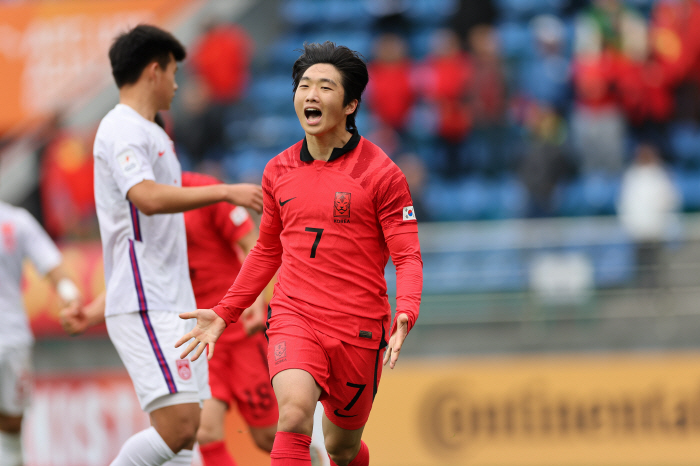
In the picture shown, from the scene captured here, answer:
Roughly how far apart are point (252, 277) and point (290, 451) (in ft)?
2.88

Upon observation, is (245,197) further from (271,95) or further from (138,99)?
(271,95)

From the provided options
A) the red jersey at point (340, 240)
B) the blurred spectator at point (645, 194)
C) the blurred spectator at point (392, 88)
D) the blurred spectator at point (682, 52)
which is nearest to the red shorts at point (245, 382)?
the red jersey at point (340, 240)

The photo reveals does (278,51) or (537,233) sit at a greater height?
(278,51)

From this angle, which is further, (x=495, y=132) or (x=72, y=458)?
(x=495, y=132)

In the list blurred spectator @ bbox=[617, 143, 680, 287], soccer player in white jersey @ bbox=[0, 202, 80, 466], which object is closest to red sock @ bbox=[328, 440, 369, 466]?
soccer player in white jersey @ bbox=[0, 202, 80, 466]

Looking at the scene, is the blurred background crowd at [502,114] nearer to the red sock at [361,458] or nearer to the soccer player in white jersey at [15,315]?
the soccer player in white jersey at [15,315]

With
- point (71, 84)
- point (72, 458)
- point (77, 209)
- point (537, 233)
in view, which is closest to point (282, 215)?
point (537, 233)

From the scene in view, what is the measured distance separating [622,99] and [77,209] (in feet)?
24.7

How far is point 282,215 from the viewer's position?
453 cm

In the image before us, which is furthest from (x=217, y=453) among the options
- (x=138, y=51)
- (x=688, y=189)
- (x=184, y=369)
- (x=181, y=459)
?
(x=688, y=189)

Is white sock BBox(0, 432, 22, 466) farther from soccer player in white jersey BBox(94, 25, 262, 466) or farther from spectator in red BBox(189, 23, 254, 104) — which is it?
spectator in red BBox(189, 23, 254, 104)

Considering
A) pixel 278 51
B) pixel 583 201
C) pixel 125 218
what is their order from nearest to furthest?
pixel 125 218 < pixel 583 201 < pixel 278 51

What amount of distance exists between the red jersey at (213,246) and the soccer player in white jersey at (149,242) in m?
0.58

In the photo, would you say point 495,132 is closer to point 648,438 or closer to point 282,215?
point 648,438
